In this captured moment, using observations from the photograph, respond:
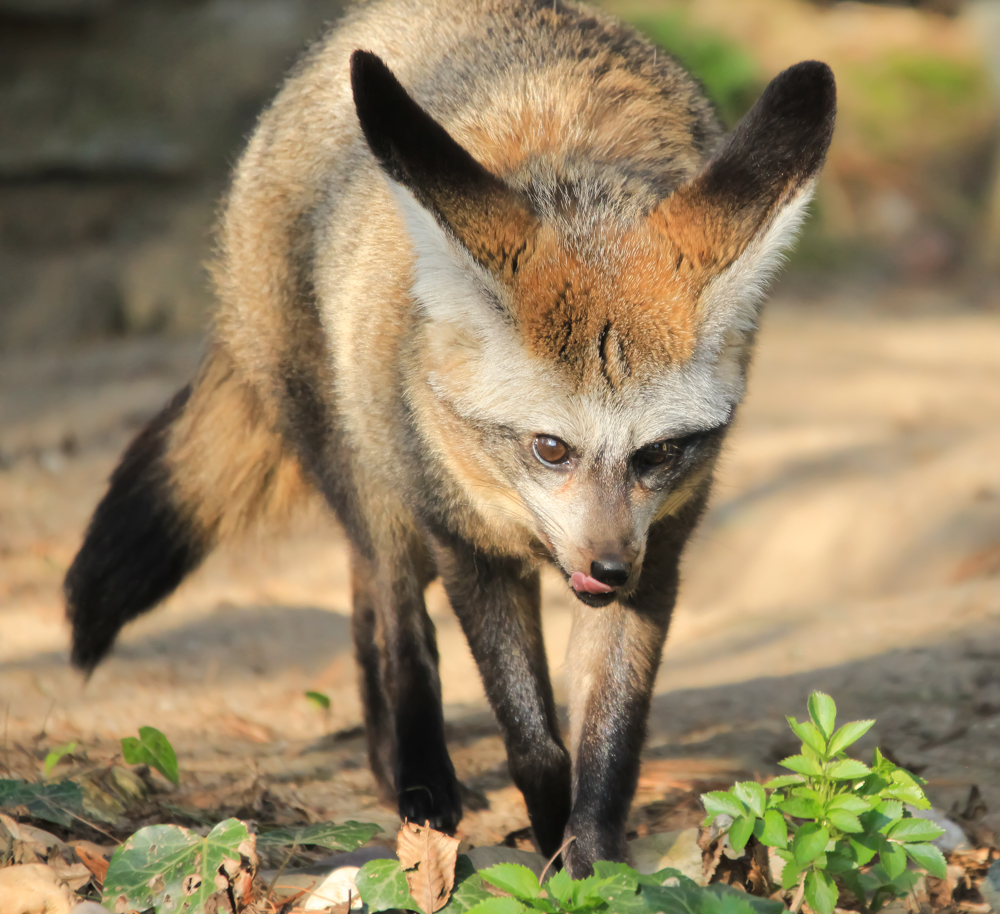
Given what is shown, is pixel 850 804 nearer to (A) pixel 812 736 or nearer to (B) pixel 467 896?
(A) pixel 812 736

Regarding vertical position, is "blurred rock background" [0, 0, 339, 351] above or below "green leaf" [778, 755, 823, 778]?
below

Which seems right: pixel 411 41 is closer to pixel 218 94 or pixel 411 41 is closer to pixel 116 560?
pixel 116 560

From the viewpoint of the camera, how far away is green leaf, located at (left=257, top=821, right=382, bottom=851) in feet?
9.41

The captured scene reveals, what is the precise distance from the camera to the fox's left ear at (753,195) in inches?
111

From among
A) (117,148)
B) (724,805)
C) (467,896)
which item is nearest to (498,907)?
(467,896)

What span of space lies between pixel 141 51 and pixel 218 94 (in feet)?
2.49

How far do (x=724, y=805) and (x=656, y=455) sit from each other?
2.81 feet

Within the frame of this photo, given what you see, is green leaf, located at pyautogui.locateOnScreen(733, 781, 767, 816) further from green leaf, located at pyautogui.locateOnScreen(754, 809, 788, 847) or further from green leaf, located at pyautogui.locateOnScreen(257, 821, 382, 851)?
green leaf, located at pyautogui.locateOnScreen(257, 821, 382, 851)

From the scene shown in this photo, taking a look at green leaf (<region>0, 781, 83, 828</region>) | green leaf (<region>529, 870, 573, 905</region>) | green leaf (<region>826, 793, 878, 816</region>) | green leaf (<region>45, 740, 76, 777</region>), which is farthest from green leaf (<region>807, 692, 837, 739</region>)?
green leaf (<region>45, 740, 76, 777</region>)

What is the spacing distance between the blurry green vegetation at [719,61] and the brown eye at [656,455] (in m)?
9.93

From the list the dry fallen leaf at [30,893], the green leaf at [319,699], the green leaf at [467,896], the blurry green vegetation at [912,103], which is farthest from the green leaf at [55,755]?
the blurry green vegetation at [912,103]

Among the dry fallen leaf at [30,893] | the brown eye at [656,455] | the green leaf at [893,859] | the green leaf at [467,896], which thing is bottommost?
the green leaf at [467,896]

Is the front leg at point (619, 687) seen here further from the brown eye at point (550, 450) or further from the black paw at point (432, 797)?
the black paw at point (432, 797)

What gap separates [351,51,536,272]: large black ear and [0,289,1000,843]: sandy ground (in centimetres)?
131
